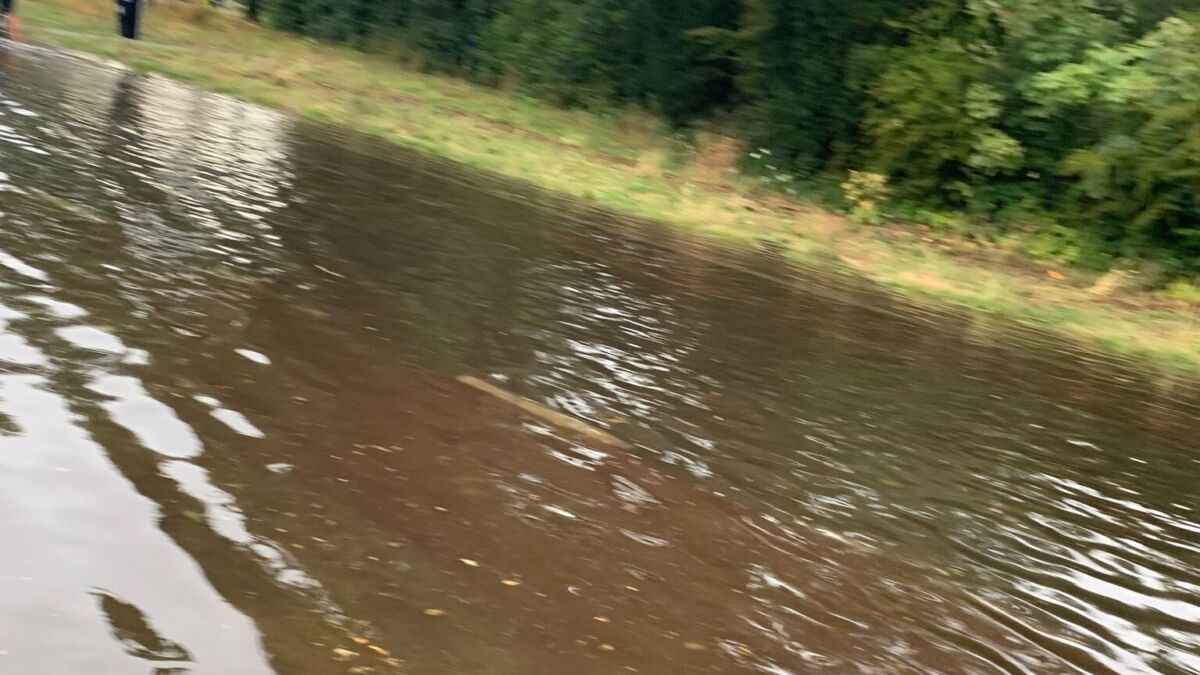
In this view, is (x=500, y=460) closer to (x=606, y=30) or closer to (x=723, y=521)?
(x=723, y=521)

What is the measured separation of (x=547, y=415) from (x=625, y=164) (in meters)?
15.8

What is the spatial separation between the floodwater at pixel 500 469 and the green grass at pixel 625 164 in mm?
3956

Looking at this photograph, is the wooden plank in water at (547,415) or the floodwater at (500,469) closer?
the floodwater at (500,469)

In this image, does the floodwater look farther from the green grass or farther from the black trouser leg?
the black trouser leg

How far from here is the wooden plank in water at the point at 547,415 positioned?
7484mm

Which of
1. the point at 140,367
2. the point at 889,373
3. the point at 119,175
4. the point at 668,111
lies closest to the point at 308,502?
the point at 140,367

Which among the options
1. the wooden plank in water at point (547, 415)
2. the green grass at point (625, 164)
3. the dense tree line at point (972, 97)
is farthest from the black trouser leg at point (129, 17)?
the wooden plank in water at point (547, 415)

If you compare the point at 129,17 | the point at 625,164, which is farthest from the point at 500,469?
the point at 129,17

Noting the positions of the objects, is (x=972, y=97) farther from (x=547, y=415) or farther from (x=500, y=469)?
(x=500, y=469)

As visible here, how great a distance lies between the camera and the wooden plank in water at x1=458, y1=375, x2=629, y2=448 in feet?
24.6

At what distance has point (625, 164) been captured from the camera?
22.9m

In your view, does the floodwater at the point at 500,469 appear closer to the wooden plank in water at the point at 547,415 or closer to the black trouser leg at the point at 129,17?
the wooden plank in water at the point at 547,415

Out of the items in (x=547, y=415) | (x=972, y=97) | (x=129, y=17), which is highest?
(x=972, y=97)

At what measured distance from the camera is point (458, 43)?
110ft
